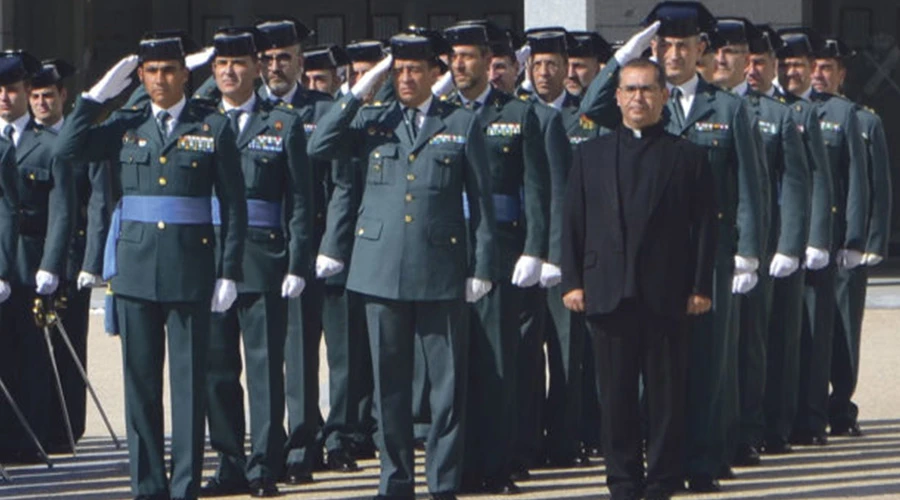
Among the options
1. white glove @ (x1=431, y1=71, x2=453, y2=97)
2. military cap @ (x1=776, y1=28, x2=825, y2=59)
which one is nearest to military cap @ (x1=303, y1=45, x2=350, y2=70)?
white glove @ (x1=431, y1=71, x2=453, y2=97)

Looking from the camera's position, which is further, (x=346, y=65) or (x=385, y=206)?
(x=346, y=65)

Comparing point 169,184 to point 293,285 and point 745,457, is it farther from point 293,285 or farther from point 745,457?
point 745,457

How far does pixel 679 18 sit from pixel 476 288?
1.45m

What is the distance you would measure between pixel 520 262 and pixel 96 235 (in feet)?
6.74

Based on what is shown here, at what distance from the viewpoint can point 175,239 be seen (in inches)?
406

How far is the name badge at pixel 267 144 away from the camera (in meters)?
11.2

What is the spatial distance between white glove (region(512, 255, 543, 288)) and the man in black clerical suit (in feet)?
2.54

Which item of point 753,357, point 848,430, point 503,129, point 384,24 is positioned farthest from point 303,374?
point 384,24

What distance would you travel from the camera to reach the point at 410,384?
10391mm

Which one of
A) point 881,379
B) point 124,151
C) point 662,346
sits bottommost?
point 881,379

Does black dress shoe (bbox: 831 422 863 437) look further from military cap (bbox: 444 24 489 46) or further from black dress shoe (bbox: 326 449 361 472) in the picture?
military cap (bbox: 444 24 489 46)

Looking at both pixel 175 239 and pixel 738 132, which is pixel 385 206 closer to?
pixel 175 239

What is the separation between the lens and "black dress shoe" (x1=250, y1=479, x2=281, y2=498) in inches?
431

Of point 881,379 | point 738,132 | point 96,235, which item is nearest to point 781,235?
point 738,132
